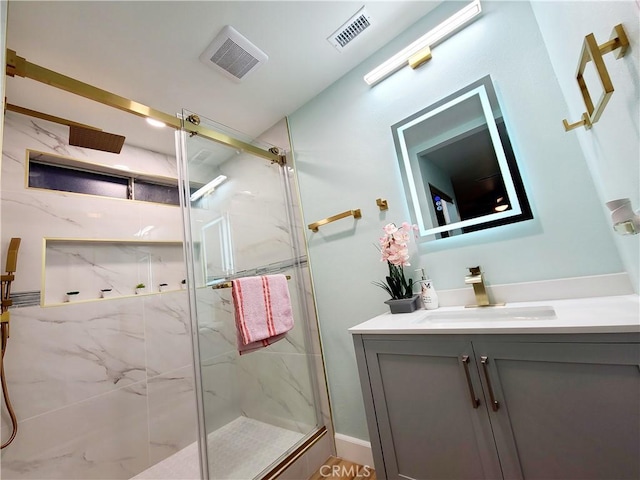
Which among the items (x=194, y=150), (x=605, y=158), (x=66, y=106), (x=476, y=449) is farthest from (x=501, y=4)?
(x=66, y=106)

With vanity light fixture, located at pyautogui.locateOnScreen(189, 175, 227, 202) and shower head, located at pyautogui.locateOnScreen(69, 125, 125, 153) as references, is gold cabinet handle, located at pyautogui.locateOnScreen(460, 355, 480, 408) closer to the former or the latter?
vanity light fixture, located at pyautogui.locateOnScreen(189, 175, 227, 202)

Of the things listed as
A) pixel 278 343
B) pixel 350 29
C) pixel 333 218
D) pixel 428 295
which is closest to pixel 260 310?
pixel 278 343

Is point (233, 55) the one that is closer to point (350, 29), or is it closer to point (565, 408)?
point (350, 29)

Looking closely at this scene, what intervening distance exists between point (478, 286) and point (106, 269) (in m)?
2.29

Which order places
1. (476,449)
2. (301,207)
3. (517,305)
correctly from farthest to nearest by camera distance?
1. (301,207)
2. (517,305)
3. (476,449)

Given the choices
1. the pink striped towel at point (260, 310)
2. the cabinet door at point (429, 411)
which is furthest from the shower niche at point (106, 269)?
the cabinet door at point (429, 411)

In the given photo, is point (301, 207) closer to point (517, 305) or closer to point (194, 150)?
point (194, 150)

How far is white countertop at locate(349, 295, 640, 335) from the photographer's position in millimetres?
684

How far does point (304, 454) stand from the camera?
144 cm

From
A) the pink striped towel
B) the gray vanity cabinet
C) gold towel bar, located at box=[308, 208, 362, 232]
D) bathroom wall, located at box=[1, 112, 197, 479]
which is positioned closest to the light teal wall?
gold towel bar, located at box=[308, 208, 362, 232]

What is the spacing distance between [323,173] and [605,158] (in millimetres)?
1313

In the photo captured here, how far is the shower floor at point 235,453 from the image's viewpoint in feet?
4.16

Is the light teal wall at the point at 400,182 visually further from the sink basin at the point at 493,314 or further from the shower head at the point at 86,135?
the shower head at the point at 86,135

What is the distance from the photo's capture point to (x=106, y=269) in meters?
1.83
